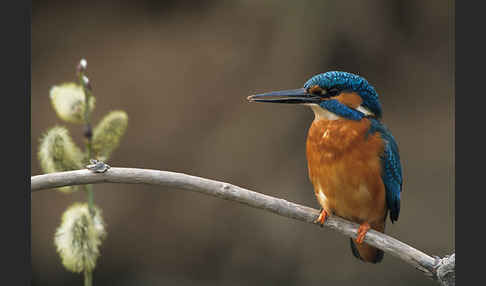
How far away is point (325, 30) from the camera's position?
2719 mm

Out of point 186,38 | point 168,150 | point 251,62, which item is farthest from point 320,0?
point 168,150

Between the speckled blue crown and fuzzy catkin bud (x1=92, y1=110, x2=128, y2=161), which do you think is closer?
fuzzy catkin bud (x1=92, y1=110, x2=128, y2=161)

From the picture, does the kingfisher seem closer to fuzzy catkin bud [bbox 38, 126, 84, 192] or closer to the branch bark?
the branch bark

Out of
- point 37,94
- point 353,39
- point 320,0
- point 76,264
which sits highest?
point 320,0

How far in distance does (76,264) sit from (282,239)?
5.88 feet

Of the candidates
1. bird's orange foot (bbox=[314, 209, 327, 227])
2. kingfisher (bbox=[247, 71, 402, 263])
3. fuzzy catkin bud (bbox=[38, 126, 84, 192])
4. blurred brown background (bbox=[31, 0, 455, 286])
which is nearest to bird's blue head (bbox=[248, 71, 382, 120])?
kingfisher (bbox=[247, 71, 402, 263])

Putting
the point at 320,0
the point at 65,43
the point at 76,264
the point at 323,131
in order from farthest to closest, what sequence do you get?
the point at 65,43 → the point at 320,0 → the point at 323,131 → the point at 76,264

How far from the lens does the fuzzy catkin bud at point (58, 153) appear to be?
1187mm

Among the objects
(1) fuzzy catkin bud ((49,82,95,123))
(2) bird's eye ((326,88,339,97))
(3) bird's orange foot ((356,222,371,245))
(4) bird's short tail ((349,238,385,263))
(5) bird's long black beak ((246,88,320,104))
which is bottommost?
(4) bird's short tail ((349,238,385,263))

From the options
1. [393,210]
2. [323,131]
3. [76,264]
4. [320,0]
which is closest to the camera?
[76,264]

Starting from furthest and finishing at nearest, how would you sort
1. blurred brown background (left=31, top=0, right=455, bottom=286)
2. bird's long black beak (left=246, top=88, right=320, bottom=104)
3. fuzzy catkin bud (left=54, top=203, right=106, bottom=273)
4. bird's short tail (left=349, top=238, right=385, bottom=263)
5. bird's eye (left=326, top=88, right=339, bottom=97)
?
blurred brown background (left=31, top=0, right=455, bottom=286)
bird's short tail (left=349, top=238, right=385, bottom=263)
bird's eye (left=326, top=88, right=339, bottom=97)
bird's long black beak (left=246, top=88, right=320, bottom=104)
fuzzy catkin bud (left=54, top=203, right=106, bottom=273)

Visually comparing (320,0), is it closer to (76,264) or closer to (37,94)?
(37,94)

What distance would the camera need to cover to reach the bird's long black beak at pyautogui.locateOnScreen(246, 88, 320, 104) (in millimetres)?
1487

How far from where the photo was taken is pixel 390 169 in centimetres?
172
